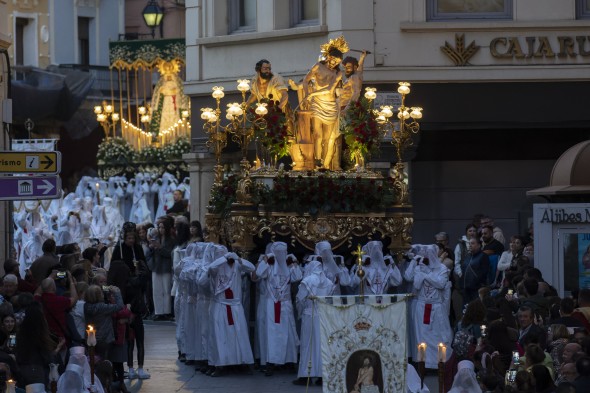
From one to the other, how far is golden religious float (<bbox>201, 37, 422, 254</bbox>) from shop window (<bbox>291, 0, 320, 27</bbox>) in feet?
17.2

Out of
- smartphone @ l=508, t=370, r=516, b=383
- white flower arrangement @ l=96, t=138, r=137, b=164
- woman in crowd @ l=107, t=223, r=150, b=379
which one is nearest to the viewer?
smartphone @ l=508, t=370, r=516, b=383

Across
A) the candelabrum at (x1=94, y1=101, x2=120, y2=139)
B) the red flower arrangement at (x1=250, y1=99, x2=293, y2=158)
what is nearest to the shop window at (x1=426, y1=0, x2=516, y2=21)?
the red flower arrangement at (x1=250, y1=99, x2=293, y2=158)

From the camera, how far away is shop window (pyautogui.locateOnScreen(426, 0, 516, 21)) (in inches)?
1124

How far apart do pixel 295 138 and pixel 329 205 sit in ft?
4.79

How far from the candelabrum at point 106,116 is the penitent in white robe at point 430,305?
2237 centimetres

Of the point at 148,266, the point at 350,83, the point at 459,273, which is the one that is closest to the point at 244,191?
the point at 350,83

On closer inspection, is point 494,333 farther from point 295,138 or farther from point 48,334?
point 295,138

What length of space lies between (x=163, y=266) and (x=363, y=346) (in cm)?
1304

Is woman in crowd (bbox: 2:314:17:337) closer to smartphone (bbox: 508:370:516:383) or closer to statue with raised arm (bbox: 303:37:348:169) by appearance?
smartphone (bbox: 508:370:516:383)

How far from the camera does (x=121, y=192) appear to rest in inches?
1580

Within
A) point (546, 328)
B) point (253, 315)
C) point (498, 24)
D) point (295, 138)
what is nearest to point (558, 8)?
point (498, 24)

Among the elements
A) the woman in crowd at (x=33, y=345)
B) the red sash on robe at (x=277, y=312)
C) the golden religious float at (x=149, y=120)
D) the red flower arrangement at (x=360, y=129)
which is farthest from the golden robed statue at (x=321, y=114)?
the golden religious float at (x=149, y=120)

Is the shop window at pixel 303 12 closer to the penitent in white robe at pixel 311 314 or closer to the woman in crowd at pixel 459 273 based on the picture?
the woman in crowd at pixel 459 273

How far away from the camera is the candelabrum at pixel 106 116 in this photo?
43625 mm
